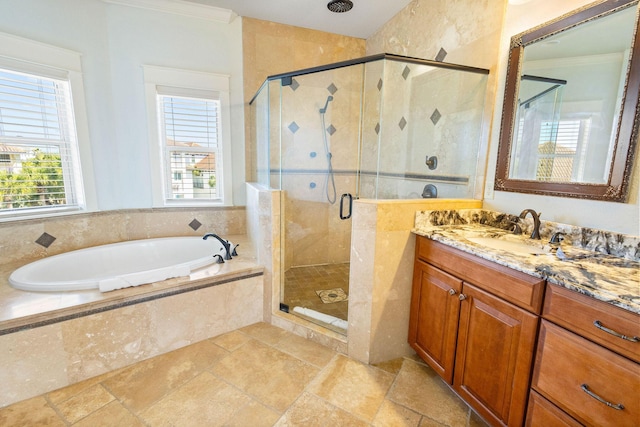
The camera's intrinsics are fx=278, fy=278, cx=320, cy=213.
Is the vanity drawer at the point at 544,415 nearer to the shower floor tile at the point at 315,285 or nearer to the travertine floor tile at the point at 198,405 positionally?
the shower floor tile at the point at 315,285

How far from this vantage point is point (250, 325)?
2217 mm

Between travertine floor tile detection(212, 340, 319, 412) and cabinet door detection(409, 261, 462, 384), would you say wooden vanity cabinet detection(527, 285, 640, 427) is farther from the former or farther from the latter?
travertine floor tile detection(212, 340, 319, 412)

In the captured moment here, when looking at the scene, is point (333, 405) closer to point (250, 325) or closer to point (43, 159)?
point (250, 325)

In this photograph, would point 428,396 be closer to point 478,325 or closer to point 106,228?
point 478,325

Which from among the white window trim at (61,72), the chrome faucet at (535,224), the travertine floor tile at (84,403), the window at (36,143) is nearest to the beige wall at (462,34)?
the chrome faucet at (535,224)

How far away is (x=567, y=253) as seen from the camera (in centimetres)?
127

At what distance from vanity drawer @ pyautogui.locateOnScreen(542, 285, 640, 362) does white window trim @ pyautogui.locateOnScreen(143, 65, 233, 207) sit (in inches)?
114

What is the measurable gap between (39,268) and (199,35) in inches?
97.8

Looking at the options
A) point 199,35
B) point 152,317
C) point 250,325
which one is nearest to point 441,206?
point 250,325

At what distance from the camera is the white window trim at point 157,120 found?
2717 millimetres

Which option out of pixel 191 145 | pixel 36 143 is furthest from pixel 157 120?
pixel 36 143

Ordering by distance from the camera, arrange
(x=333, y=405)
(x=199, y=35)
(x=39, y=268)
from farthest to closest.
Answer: (x=199, y=35) → (x=39, y=268) → (x=333, y=405)

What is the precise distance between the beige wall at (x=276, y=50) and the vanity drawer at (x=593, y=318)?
2.76 metres

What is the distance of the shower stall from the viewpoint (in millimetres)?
1974
